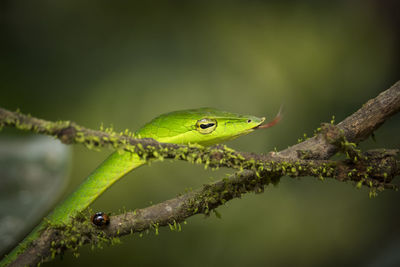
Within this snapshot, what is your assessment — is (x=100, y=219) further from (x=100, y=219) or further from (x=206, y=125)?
(x=206, y=125)

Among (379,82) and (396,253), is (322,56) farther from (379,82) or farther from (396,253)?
(396,253)

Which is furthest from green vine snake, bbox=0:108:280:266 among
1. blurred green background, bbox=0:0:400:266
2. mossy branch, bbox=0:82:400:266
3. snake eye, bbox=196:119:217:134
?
blurred green background, bbox=0:0:400:266

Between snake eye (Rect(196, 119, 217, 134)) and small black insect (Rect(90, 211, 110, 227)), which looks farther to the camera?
snake eye (Rect(196, 119, 217, 134))

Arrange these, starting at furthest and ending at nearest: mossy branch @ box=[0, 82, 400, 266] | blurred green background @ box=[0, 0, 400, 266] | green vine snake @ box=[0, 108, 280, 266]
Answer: blurred green background @ box=[0, 0, 400, 266], green vine snake @ box=[0, 108, 280, 266], mossy branch @ box=[0, 82, 400, 266]

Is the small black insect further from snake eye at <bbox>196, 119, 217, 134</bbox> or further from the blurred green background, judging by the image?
the blurred green background

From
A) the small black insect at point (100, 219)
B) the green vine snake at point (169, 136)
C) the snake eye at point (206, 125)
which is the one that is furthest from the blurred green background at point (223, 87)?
the small black insect at point (100, 219)

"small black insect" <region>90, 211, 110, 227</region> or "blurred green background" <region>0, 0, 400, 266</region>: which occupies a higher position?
"blurred green background" <region>0, 0, 400, 266</region>

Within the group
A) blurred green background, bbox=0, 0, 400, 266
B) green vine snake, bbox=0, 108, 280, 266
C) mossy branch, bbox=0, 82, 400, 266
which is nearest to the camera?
mossy branch, bbox=0, 82, 400, 266
